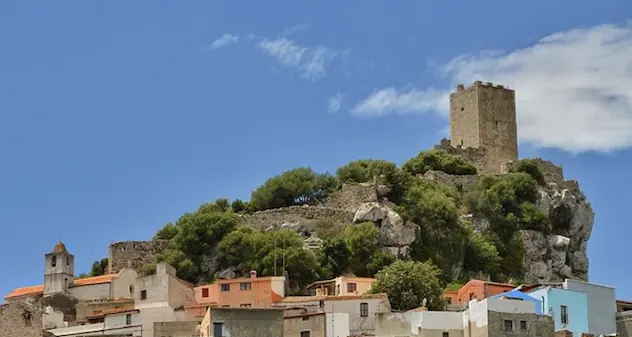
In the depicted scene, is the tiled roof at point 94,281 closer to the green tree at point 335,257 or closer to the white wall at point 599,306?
the green tree at point 335,257

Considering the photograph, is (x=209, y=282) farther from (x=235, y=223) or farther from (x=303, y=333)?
(x=303, y=333)

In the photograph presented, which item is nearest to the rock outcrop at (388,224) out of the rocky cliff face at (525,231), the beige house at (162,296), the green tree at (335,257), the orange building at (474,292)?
the rocky cliff face at (525,231)

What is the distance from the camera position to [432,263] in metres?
71.3

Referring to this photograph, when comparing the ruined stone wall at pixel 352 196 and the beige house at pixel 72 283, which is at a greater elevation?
the ruined stone wall at pixel 352 196

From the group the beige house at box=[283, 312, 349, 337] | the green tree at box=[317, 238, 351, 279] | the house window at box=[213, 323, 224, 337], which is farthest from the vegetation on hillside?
the house window at box=[213, 323, 224, 337]

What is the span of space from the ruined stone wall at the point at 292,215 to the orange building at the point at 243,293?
10.9 metres

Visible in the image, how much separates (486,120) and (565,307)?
40680 millimetres

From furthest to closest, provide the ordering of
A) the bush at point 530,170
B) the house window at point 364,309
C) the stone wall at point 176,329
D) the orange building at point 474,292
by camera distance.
Answer: the bush at point 530,170 → the orange building at point 474,292 → the house window at point 364,309 → the stone wall at point 176,329

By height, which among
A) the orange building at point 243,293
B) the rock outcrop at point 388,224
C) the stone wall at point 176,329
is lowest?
the stone wall at point 176,329

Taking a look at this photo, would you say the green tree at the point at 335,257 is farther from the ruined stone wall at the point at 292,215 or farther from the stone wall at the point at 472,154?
the stone wall at the point at 472,154

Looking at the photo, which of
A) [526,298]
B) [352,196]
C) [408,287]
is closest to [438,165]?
[352,196]

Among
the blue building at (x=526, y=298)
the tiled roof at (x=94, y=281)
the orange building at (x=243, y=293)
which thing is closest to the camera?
the blue building at (x=526, y=298)

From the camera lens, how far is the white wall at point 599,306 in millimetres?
57031

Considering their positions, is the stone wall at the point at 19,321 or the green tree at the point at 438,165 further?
the green tree at the point at 438,165
